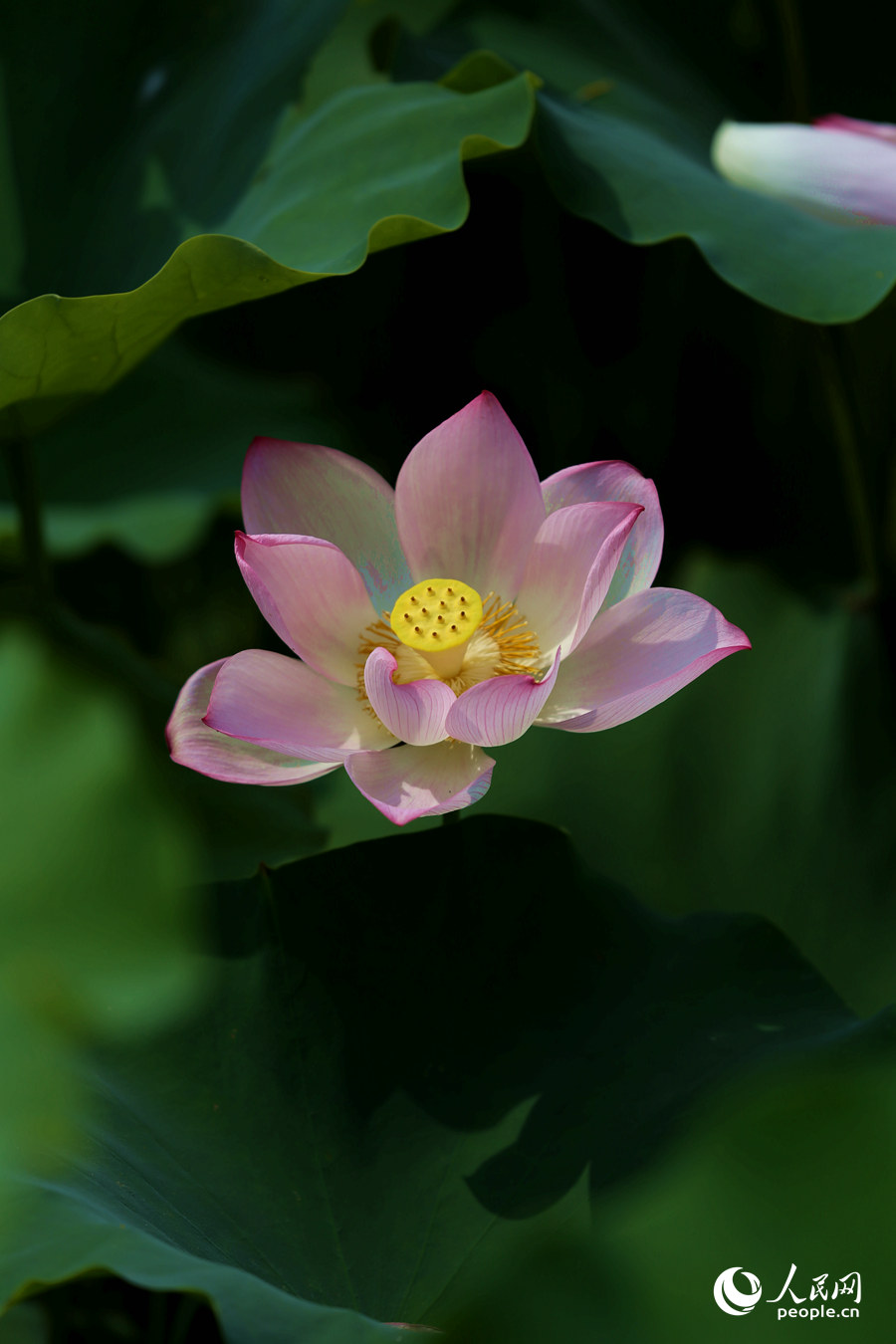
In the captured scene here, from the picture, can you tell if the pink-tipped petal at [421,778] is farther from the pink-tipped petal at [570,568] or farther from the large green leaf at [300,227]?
the large green leaf at [300,227]

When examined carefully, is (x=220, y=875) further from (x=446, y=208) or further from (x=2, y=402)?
(x=446, y=208)

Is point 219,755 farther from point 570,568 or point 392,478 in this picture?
point 392,478

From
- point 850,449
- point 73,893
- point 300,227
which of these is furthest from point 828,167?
→ point 73,893

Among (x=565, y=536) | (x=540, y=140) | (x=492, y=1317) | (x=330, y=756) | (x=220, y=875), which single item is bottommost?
(x=492, y=1317)

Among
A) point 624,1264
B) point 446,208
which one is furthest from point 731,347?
point 624,1264

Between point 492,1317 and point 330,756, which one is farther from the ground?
point 330,756

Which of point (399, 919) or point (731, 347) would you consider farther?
point (731, 347)
